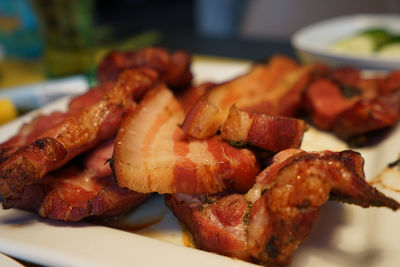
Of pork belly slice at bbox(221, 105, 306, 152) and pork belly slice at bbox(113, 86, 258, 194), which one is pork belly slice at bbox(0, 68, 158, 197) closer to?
pork belly slice at bbox(113, 86, 258, 194)

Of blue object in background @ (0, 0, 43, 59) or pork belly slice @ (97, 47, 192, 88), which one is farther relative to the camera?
blue object in background @ (0, 0, 43, 59)

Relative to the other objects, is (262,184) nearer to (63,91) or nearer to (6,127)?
(6,127)

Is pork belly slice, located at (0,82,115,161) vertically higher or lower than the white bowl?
higher

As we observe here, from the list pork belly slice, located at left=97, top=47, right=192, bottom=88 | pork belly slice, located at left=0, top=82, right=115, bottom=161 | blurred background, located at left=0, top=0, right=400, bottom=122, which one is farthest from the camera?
blurred background, located at left=0, top=0, right=400, bottom=122

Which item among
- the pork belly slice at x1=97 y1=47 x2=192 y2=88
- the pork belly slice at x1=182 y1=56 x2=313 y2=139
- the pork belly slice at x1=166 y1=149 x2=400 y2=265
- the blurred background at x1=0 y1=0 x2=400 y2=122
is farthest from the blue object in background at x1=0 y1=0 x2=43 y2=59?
the pork belly slice at x1=166 y1=149 x2=400 y2=265

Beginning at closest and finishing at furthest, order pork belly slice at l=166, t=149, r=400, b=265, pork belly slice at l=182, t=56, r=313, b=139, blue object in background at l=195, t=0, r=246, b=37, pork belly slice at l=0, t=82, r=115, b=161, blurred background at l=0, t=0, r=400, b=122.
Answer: pork belly slice at l=166, t=149, r=400, b=265, pork belly slice at l=182, t=56, r=313, b=139, pork belly slice at l=0, t=82, r=115, b=161, blurred background at l=0, t=0, r=400, b=122, blue object in background at l=195, t=0, r=246, b=37

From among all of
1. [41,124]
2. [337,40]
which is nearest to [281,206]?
[41,124]

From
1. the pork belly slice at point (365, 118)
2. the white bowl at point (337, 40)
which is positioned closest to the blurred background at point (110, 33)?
the white bowl at point (337, 40)

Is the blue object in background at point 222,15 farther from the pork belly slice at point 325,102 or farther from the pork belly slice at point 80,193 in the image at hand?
the pork belly slice at point 80,193

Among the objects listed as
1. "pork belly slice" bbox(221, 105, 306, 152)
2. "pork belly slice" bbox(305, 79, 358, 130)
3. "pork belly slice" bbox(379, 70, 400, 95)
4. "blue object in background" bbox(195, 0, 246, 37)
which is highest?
"pork belly slice" bbox(221, 105, 306, 152)
